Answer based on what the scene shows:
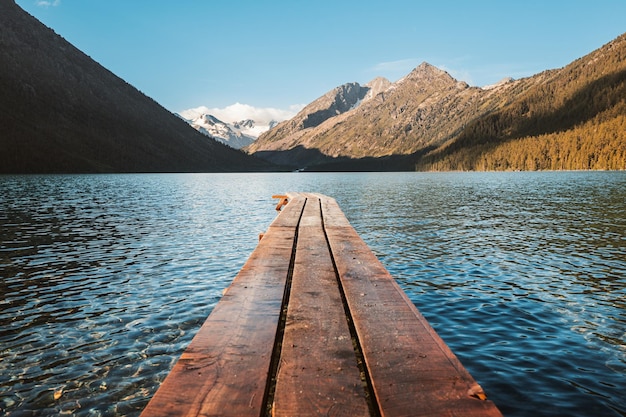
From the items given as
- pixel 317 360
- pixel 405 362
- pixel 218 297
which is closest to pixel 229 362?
pixel 317 360

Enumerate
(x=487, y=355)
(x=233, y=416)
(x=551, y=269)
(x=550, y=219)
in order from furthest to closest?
(x=550, y=219) < (x=551, y=269) < (x=487, y=355) < (x=233, y=416)

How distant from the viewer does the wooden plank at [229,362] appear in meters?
3.36

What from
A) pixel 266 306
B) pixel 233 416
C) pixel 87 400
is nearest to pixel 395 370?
pixel 233 416

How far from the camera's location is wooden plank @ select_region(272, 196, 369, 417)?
342cm

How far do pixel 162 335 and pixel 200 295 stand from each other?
3.00 m

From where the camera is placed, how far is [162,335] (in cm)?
895

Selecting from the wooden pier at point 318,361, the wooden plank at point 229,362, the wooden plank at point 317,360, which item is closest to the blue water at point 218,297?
the wooden plank at point 229,362

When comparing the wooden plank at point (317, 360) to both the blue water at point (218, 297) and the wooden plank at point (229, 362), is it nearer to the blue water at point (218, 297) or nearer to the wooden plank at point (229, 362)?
the wooden plank at point (229, 362)

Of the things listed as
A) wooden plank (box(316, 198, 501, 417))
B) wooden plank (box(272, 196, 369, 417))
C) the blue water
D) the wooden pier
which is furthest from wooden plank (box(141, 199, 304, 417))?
the blue water

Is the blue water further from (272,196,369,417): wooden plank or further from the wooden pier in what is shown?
(272,196,369,417): wooden plank

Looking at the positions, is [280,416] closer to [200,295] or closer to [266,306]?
[266,306]

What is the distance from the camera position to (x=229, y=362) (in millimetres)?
4109

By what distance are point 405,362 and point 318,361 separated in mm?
840

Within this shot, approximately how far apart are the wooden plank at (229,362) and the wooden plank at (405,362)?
1.04m
